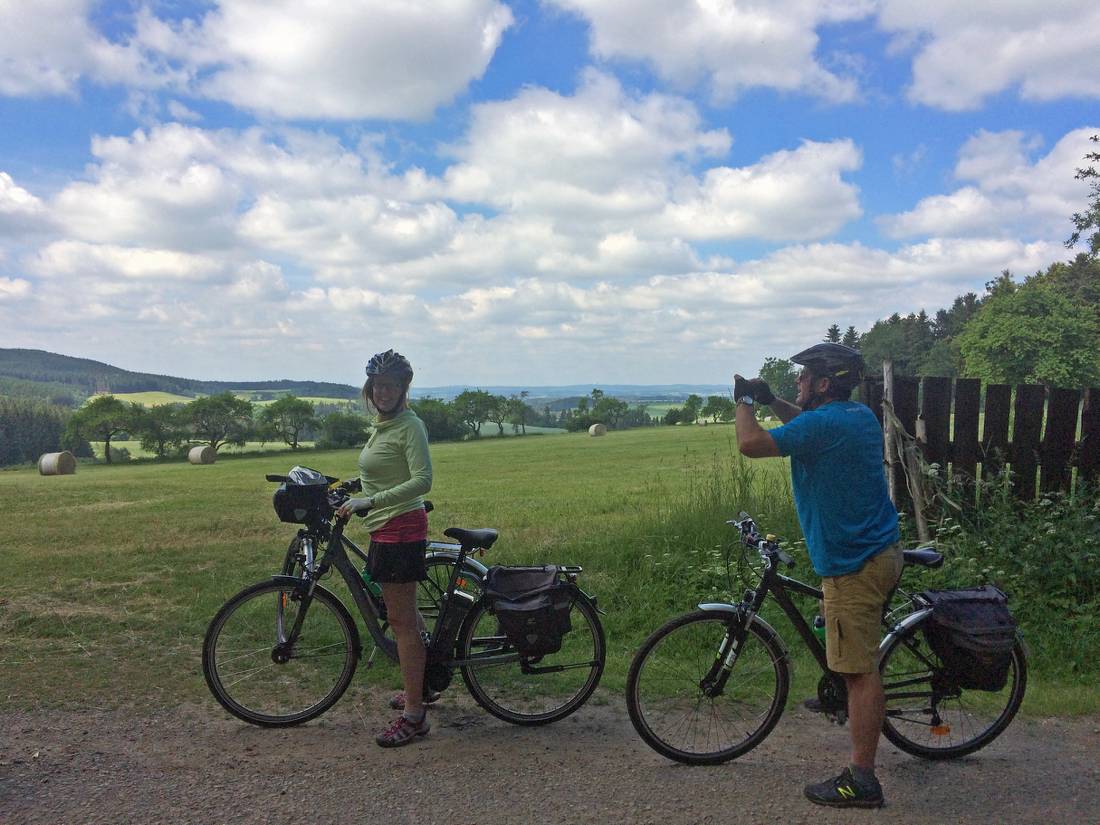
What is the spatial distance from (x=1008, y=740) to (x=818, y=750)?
3.95 ft

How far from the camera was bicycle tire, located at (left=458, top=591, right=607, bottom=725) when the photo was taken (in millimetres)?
4852

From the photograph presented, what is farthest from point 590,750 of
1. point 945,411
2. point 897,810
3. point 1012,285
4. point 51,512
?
point 1012,285

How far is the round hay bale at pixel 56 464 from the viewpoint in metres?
39.3

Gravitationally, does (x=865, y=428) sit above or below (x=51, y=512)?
above

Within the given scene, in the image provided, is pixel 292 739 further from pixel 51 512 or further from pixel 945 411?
pixel 51 512

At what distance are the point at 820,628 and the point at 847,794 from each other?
3.02ft

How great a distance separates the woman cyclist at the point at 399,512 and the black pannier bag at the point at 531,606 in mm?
503

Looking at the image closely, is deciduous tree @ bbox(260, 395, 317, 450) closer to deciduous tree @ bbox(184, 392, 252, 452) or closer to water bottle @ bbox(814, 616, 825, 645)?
deciduous tree @ bbox(184, 392, 252, 452)

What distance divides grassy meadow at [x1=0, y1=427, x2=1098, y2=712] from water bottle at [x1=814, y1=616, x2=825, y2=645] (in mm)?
872

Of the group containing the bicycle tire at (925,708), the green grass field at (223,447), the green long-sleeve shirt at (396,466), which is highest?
the green long-sleeve shirt at (396,466)

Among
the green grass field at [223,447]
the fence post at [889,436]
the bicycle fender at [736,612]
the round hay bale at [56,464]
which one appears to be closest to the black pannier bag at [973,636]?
the bicycle fender at [736,612]

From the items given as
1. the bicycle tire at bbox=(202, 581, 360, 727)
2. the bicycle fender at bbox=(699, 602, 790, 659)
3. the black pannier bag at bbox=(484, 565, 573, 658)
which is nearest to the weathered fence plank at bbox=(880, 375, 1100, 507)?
the bicycle fender at bbox=(699, 602, 790, 659)

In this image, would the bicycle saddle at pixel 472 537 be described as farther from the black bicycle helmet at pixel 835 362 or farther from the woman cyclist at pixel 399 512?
the black bicycle helmet at pixel 835 362

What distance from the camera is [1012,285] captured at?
8569cm
